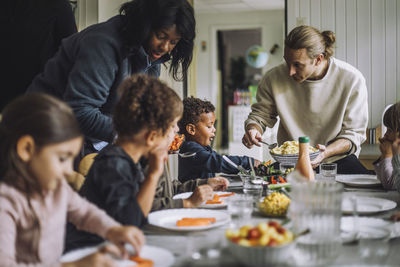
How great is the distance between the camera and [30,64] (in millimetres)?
2061

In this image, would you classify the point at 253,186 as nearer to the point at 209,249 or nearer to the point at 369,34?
the point at 209,249

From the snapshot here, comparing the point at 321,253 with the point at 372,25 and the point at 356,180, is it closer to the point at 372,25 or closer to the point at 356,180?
the point at 356,180

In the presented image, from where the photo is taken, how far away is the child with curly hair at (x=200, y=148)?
2.45m

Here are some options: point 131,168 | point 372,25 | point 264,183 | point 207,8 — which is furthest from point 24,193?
point 207,8

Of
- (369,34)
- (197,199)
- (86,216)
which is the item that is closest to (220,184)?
(197,199)

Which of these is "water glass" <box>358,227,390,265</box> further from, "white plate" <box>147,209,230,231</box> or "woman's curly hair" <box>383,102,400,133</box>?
"woman's curly hair" <box>383,102,400,133</box>

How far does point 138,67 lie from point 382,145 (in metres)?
1.08

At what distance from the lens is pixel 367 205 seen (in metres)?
1.50

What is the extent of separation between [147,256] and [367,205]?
0.85 m

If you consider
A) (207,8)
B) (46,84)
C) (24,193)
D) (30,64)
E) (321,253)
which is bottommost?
(321,253)

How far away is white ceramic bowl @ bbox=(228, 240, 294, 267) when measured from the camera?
0.88 m

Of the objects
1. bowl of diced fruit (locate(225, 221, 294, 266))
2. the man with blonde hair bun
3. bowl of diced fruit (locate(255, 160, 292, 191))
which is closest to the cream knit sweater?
the man with blonde hair bun

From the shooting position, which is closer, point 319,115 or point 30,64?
point 30,64

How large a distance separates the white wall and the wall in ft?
15.3
